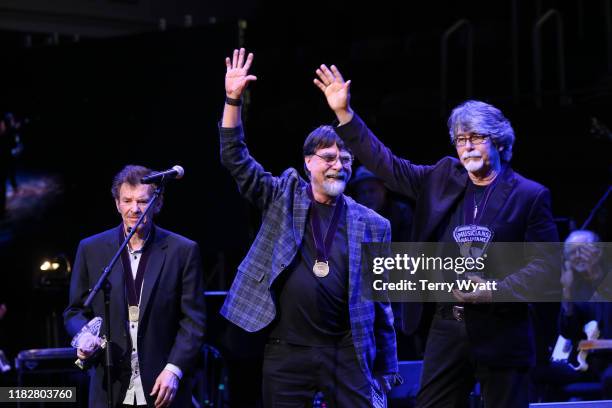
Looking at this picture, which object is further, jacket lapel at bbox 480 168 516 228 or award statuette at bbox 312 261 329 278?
award statuette at bbox 312 261 329 278

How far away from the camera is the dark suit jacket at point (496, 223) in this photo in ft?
11.1

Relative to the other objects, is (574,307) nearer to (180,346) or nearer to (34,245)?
(180,346)

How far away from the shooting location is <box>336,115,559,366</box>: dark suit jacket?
3396 millimetres

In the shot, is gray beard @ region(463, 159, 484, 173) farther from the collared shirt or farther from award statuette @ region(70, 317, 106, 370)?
award statuette @ region(70, 317, 106, 370)

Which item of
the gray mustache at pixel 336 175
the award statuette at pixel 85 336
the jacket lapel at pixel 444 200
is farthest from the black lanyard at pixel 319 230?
the award statuette at pixel 85 336

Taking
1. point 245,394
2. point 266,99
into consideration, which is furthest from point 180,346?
point 266,99

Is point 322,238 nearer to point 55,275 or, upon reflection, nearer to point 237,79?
point 237,79

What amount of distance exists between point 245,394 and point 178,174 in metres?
2.16

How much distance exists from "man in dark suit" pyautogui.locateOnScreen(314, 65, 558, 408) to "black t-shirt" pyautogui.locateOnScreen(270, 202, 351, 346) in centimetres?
31

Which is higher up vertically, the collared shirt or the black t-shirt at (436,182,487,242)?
the black t-shirt at (436,182,487,242)

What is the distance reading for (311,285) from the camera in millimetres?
3750

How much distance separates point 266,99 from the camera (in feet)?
31.3

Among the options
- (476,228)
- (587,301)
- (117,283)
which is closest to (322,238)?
(476,228)

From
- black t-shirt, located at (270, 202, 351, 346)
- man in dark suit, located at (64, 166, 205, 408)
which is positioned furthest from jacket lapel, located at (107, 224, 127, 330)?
black t-shirt, located at (270, 202, 351, 346)
